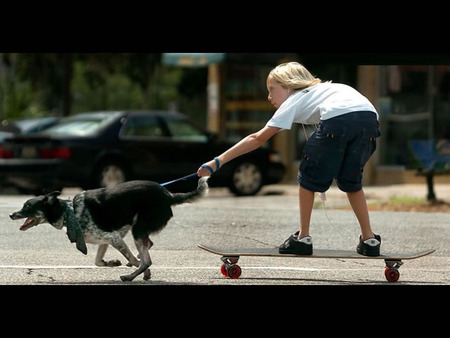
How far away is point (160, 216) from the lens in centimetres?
587

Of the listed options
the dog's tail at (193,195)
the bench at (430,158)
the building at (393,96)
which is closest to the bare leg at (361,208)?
the dog's tail at (193,195)

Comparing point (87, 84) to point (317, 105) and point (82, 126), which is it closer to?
point (82, 126)

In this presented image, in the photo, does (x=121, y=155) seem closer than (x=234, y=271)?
No

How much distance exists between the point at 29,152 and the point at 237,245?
6.54 metres

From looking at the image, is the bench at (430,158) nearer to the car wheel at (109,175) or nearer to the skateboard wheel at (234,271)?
the car wheel at (109,175)

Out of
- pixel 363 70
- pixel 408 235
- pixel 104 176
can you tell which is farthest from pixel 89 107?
pixel 408 235

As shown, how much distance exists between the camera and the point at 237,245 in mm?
8359

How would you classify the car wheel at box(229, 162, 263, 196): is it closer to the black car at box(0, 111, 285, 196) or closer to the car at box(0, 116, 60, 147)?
the black car at box(0, 111, 285, 196)

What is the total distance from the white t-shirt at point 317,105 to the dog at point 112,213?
59 cm

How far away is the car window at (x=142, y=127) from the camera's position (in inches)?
590

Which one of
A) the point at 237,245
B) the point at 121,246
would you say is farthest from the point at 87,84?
the point at 121,246

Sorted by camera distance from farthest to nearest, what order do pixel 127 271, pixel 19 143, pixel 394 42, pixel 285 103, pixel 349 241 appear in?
pixel 19 143 < pixel 349 241 < pixel 127 271 < pixel 285 103 < pixel 394 42
